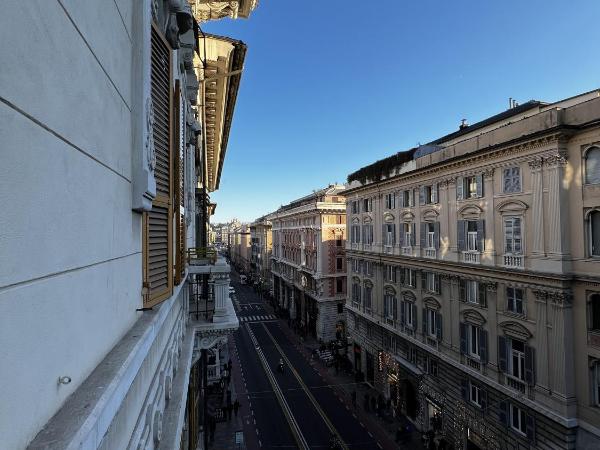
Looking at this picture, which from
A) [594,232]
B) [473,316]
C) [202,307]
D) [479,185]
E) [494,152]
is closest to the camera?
[202,307]

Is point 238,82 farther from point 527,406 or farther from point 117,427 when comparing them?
point 527,406

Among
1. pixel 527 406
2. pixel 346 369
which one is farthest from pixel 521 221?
pixel 346 369

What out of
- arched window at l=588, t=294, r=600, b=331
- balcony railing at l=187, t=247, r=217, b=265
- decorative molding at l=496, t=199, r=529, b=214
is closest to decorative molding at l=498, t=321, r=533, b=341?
arched window at l=588, t=294, r=600, b=331

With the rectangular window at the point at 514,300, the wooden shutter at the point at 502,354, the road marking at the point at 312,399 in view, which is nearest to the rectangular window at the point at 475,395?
the wooden shutter at the point at 502,354

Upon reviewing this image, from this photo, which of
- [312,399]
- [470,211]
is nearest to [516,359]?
[470,211]

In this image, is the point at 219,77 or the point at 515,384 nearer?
the point at 219,77

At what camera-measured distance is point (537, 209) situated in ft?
54.9

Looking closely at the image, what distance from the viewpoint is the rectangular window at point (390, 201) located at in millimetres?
28989

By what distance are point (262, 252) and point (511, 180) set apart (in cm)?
7309

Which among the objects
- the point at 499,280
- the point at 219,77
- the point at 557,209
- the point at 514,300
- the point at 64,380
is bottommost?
the point at 514,300

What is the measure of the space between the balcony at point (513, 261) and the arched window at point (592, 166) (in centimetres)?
446

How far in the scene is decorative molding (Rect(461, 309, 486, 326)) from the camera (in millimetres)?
20070

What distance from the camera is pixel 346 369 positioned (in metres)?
37.8

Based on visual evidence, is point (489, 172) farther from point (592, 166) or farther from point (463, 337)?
point (463, 337)
